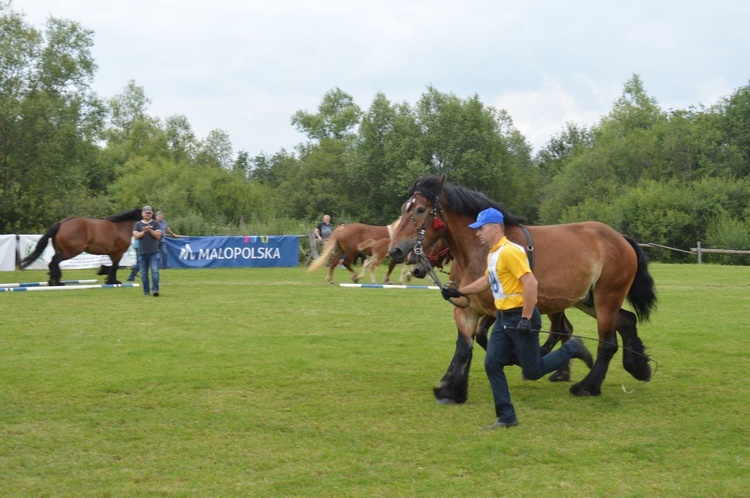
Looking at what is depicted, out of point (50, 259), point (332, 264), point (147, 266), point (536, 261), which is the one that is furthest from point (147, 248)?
point (536, 261)

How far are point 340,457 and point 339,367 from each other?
3779 millimetres

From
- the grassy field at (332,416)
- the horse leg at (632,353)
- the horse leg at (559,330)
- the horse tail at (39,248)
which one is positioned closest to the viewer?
the grassy field at (332,416)

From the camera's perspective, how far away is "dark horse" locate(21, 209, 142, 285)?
2116 cm

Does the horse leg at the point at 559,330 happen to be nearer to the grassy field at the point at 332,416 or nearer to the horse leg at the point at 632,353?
the grassy field at the point at 332,416

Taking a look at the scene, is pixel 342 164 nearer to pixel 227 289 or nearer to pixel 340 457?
pixel 227 289

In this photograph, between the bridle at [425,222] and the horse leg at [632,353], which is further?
the horse leg at [632,353]

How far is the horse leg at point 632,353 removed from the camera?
28.4ft

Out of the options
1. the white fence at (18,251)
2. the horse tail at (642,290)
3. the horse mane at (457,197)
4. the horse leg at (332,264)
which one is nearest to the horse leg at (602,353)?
the horse tail at (642,290)

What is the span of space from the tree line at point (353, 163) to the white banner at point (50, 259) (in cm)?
881

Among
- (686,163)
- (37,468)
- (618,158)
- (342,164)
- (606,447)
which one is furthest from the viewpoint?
(342,164)

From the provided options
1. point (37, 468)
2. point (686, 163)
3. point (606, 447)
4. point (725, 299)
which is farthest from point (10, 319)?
point (686, 163)

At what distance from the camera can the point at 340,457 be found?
591 centimetres

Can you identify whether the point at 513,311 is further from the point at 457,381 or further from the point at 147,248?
the point at 147,248

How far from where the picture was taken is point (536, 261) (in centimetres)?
810
